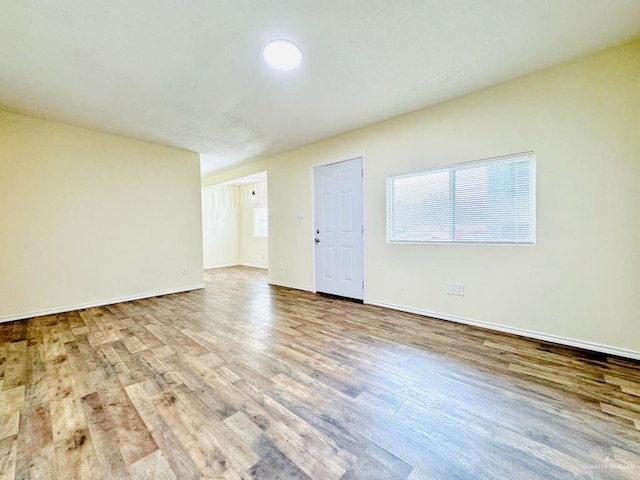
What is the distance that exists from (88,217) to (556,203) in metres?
5.53

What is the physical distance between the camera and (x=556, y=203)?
2381 mm

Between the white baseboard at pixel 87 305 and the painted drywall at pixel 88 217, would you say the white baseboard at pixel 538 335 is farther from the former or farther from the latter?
the painted drywall at pixel 88 217

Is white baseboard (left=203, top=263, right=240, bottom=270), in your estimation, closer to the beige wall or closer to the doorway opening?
the doorway opening

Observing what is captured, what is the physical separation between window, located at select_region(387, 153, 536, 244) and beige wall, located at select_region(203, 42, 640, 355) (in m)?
0.09

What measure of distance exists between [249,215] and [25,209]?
4905 millimetres

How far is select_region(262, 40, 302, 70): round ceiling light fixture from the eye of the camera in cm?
201

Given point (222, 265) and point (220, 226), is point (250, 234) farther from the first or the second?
point (222, 265)

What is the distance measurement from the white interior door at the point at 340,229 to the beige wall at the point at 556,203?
645 mm

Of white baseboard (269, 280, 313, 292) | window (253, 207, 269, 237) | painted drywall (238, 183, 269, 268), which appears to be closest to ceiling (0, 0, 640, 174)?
white baseboard (269, 280, 313, 292)

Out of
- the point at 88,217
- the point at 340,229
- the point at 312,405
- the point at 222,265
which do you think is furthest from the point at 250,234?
the point at 312,405

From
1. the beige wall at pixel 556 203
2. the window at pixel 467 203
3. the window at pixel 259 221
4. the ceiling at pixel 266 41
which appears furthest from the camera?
the window at pixel 259 221

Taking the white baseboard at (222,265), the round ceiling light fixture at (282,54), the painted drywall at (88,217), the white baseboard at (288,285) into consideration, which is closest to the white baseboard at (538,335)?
the white baseboard at (288,285)

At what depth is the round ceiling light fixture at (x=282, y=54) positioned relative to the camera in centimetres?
201

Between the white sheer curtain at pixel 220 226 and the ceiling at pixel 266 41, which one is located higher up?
the ceiling at pixel 266 41
